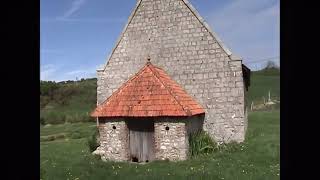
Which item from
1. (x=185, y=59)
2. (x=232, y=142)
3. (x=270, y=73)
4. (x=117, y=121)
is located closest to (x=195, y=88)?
(x=185, y=59)

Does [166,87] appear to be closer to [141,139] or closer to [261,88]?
[141,139]

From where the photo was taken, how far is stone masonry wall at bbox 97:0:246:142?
59.5ft

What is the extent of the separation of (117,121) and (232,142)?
565 centimetres

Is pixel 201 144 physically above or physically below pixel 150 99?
below

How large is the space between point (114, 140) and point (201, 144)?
403cm

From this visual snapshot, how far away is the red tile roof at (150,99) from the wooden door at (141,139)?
68cm

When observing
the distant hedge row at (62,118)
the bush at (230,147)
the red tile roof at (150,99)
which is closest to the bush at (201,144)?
the bush at (230,147)

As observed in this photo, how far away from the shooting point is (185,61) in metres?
19.0

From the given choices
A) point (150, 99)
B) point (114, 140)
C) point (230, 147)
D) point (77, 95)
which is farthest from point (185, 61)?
point (77, 95)

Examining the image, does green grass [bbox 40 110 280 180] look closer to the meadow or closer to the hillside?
the meadow

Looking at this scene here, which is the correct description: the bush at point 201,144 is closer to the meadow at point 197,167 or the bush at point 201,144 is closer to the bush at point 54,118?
the meadow at point 197,167

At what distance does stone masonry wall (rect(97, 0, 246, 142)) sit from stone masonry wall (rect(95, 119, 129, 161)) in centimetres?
376

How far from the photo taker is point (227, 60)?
18234 millimetres
